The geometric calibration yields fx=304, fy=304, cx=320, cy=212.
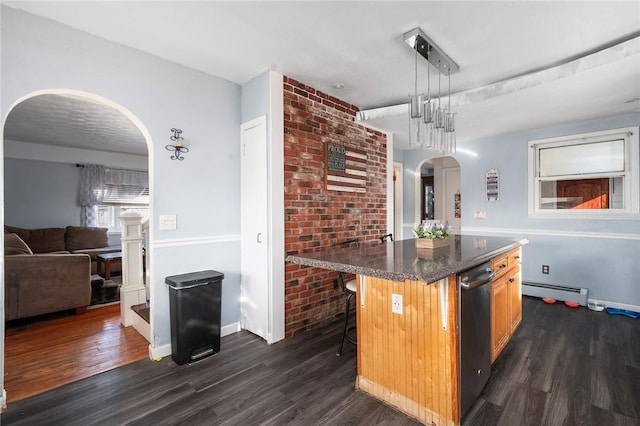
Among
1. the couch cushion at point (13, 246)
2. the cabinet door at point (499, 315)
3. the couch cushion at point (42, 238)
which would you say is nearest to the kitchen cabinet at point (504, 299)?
the cabinet door at point (499, 315)

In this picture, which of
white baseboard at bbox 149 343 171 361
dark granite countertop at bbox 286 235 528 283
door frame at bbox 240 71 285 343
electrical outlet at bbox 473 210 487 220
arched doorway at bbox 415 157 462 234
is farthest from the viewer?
arched doorway at bbox 415 157 462 234

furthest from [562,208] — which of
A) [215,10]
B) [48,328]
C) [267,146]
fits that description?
[48,328]

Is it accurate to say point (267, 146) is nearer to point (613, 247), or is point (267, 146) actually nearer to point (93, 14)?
point (93, 14)

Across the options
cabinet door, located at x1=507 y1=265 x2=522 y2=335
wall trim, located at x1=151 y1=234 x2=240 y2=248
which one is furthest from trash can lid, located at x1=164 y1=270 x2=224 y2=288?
cabinet door, located at x1=507 y1=265 x2=522 y2=335

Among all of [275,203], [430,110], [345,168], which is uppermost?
[430,110]

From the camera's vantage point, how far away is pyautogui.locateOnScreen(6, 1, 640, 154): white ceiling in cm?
192

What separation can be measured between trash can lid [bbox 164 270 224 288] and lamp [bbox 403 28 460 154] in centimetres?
205

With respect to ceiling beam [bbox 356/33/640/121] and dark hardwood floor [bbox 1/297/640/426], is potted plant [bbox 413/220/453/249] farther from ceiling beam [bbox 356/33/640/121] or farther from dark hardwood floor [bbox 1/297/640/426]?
ceiling beam [bbox 356/33/640/121]

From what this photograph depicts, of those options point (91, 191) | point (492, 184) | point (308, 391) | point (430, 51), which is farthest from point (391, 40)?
point (91, 191)

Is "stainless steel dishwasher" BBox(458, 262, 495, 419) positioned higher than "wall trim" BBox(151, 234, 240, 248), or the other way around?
"wall trim" BBox(151, 234, 240, 248)

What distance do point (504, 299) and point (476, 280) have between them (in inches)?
36.5

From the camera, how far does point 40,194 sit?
19.2 feet

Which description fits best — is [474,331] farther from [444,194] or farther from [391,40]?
[444,194]

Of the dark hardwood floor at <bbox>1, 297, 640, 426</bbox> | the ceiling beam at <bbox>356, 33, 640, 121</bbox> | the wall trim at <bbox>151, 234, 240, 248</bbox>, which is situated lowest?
the dark hardwood floor at <bbox>1, 297, 640, 426</bbox>
